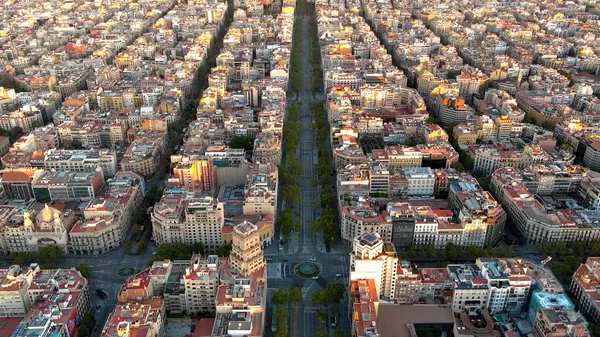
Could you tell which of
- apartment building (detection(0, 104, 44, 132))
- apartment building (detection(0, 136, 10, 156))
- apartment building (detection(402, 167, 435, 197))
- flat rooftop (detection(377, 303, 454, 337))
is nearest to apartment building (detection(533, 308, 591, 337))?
flat rooftop (detection(377, 303, 454, 337))

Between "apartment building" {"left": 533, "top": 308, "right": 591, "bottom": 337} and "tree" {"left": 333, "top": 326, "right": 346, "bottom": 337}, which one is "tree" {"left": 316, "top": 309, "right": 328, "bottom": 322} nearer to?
"tree" {"left": 333, "top": 326, "right": 346, "bottom": 337}

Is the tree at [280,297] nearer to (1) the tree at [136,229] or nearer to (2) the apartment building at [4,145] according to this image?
(1) the tree at [136,229]

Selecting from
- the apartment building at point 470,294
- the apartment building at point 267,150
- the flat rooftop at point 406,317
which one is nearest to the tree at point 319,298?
the flat rooftop at point 406,317

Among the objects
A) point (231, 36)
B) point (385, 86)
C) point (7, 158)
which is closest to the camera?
point (7, 158)

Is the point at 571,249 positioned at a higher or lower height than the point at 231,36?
lower

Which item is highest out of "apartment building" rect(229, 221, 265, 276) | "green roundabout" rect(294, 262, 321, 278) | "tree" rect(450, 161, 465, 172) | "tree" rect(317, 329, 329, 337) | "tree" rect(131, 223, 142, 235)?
"apartment building" rect(229, 221, 265, 276)

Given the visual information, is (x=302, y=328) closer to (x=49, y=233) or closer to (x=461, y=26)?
(x=49, y=233)

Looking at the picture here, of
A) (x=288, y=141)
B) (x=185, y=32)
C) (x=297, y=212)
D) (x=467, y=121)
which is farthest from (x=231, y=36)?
(x=297, y=212)
